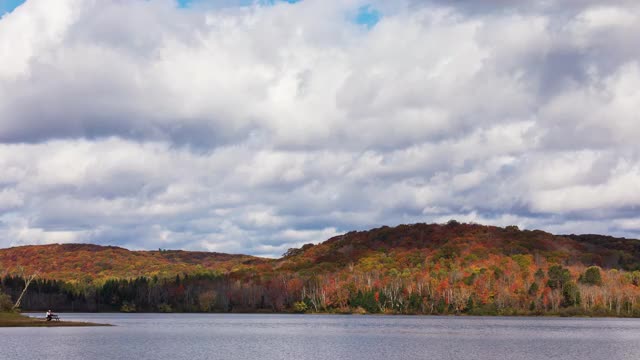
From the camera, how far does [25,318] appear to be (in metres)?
168

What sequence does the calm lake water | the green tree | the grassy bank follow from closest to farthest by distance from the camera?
the calm lake water
the grassy bank
the green tree

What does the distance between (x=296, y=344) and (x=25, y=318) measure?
6575 centimetres

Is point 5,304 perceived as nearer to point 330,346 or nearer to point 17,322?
point 17,322

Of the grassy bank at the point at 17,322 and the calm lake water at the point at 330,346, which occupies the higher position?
the grassy bank at the point at 17,322

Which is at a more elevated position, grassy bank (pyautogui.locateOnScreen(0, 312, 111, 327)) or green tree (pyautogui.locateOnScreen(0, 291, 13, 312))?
green tree (pyautogui.locateOnScreen(0, 291, 13, 312))

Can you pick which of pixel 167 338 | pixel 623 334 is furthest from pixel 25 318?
pixel 623 334

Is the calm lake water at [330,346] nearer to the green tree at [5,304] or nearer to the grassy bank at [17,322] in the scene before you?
the grassy bank at [17,322]

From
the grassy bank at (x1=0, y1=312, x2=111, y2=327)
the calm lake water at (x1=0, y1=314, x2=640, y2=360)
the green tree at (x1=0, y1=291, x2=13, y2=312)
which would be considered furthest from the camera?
the green tree at (x1=0, y1=291, x2=13, y2=312)

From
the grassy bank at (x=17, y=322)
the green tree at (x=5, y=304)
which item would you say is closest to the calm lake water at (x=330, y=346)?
the grassy bank at (x=17, y=322)

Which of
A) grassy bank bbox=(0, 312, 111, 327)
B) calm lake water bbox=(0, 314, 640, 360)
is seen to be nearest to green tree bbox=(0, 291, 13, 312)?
grassy bank bbox=(0, 312, 111, 327)

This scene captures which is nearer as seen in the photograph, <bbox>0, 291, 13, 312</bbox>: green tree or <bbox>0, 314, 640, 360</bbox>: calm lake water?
<bbox>0, 314, 640, 360</bbox>: calm lake water

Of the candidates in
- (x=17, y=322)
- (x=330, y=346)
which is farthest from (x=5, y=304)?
(x=330, y=346)

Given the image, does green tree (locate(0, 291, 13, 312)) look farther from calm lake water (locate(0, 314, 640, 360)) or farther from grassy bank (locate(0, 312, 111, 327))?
calm lake water (locate(0, 314, 640, 360))

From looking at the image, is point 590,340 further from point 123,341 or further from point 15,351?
point 15,351
